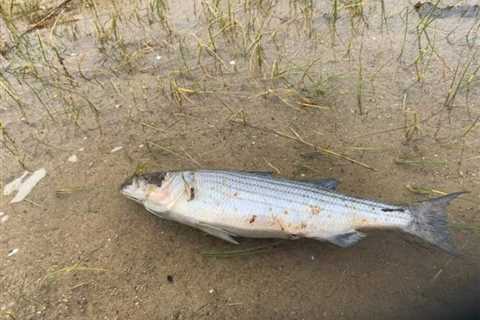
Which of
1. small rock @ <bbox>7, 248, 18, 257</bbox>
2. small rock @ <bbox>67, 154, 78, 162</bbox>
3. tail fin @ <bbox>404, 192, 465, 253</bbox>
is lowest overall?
small rock @ <bbox>7, 248, 18, 257</bbox>

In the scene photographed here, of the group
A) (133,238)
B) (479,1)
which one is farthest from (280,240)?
(479,1)

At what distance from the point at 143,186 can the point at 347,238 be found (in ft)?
4.81

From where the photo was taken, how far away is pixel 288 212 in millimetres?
2699

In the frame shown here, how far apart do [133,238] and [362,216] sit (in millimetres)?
1630

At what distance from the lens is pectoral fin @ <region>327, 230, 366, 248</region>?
8.70 ft

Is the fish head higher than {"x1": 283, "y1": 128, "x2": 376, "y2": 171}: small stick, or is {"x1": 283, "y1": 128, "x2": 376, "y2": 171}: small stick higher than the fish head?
the fish head

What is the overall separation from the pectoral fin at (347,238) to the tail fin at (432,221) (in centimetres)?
31

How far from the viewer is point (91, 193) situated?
327cm

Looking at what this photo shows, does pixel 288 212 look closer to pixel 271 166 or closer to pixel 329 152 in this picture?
A: pixel 271 166

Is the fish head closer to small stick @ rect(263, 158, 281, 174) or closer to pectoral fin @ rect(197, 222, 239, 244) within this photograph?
pectoral fin @ rect(197, 222, 239, 244)

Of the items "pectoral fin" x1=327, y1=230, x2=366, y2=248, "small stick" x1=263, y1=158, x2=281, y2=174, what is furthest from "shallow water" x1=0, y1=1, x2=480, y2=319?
"pectoral fin" x1=327, y1=230, x2=366, y2=248

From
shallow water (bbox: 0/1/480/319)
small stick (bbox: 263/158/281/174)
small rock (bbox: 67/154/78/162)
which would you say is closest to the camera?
shallow water (bbox: 0/1/480/319)

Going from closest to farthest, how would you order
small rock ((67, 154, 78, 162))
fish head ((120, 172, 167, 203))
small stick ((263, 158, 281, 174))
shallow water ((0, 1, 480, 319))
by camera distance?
shallow water ((0, 1, 480, 319)) → fish head ((120, 172, 167, 203)) → small stick ((263, 158, 281, 174)) → small rock ((67, 154, 78, 162))

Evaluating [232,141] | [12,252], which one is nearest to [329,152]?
[232,141]
